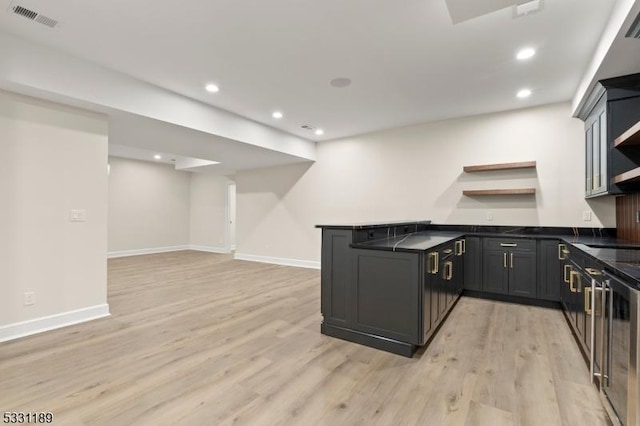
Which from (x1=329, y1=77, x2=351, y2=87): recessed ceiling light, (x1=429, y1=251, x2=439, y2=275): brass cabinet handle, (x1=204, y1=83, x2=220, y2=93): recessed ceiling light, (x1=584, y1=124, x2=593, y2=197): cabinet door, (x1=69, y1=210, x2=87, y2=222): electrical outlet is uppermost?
(x1=329, y1=77, x2=351, y2=87): recessed ceiling light

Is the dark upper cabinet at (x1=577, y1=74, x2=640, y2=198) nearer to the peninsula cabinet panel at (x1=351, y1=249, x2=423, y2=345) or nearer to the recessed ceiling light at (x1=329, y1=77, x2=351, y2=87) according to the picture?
the peninsula cabinet panel at (x1=351, y1=249, x2=423, y2=345)

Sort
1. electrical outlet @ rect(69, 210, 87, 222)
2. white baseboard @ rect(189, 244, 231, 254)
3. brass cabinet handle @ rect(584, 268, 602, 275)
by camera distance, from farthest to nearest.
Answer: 1. white baseboard @ rect(189, 244, 231, 254)
2. electrical outlet @ rect(69, 210, 87, 222)
3. brass cabinet handle @ rect(584, 268, 602, 275)

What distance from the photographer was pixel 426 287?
263cm

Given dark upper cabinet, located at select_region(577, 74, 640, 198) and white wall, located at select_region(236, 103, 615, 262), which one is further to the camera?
white wall, located at select_region(236, 103, 615, 262)

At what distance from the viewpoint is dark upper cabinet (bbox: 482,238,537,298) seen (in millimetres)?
3980

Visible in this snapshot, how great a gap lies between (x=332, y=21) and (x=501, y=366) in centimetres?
315

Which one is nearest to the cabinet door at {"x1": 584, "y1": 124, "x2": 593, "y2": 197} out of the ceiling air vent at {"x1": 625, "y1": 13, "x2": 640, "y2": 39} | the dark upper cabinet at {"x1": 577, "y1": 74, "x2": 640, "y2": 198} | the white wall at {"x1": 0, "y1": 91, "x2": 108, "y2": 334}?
the dark upper cabinet at {"x1": 577, "y1": 74, "x2": 640, "y2": 198}

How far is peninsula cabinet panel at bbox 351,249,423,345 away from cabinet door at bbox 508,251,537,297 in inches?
92.8

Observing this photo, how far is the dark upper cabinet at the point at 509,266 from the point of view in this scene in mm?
3980

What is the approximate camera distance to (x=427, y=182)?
5266 millimetres

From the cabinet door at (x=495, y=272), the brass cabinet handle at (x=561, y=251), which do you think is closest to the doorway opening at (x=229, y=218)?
the cabinet door at (x=495, y=272)

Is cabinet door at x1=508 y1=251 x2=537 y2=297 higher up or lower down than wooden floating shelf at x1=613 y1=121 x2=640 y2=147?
lower down

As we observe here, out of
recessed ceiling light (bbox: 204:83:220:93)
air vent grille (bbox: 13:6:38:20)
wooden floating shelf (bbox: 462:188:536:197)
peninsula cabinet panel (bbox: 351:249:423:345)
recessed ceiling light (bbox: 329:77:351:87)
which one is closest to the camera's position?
air vent grille (bbox: 13:6:38:20)

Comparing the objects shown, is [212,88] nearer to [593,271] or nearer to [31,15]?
[31,15]
